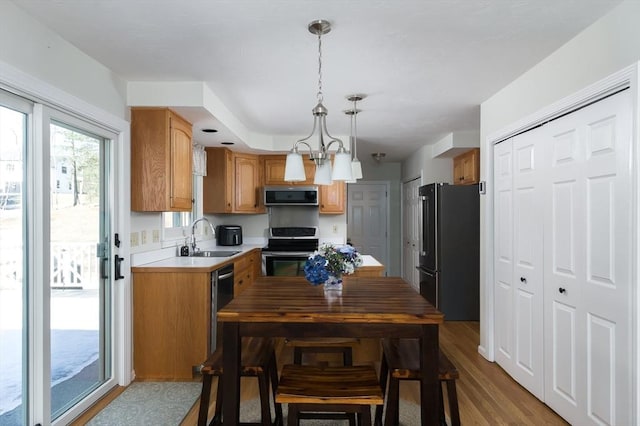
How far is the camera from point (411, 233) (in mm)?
6285

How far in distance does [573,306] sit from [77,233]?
10.1 ft

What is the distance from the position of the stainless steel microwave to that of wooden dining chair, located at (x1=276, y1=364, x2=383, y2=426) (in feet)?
11.3

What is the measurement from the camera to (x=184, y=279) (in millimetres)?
2994

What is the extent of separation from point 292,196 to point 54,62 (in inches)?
129

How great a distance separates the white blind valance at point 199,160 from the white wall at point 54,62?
4.42 feet

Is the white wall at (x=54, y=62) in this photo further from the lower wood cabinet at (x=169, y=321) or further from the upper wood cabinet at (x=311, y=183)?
the upper wood cabinet at (x=311, y=183)

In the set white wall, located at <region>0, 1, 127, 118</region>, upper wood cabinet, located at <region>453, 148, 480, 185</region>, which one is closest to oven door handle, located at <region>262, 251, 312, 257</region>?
upper wood cabinet, located at <region>453, 148, 480, 185</region>

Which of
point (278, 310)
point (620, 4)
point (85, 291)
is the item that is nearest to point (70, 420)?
point (85, 291)

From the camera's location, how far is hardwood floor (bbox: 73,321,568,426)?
7.92 feet

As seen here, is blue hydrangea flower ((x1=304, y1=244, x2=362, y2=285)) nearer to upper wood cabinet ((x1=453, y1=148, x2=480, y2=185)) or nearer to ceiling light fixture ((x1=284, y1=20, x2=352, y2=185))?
ceiling light fixture ((x1=284, y1=20, x2=352, y2=185))

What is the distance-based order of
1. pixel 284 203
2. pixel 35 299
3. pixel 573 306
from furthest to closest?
1. pixel 284 203
2. pixel 573 306
3. pixel 35 299

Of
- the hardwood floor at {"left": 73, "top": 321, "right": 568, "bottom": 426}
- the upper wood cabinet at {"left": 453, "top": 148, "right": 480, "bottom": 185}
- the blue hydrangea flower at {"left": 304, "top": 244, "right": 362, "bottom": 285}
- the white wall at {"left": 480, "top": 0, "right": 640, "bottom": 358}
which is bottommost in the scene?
the hardwood floor at {"left": 73, "top": 321, "right": 568, "bottom": 426}

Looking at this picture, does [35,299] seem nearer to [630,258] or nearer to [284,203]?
[630,258]

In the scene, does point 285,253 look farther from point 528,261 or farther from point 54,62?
point 54,62
